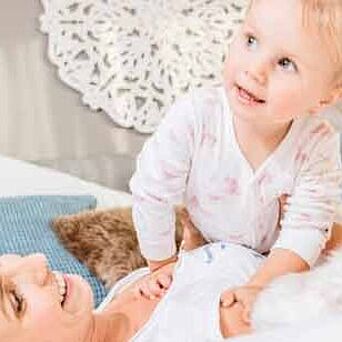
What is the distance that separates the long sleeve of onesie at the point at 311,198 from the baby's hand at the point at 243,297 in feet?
0.35

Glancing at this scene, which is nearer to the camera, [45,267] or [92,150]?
[45,267]

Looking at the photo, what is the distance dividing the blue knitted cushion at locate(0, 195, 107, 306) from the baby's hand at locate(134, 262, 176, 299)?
7.9 inches

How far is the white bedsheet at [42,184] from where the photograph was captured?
1.79 metres

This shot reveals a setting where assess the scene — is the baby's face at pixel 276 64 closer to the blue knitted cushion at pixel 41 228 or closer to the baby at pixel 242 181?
the baby at pixel 242 181

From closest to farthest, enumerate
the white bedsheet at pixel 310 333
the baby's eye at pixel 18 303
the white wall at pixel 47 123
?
the white bedsheet at pixel 310 333 → the baby's eye at pixel 18 303 → the white wall at pixel 47 123

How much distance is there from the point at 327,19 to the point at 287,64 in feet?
0.23

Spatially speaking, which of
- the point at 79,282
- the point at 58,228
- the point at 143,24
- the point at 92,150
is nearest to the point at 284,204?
the point at 79,282

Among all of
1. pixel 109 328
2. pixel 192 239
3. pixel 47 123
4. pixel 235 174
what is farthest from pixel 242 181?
pixel 47 123

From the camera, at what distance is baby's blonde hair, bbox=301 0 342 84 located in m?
1.07

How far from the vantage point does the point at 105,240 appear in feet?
5.11

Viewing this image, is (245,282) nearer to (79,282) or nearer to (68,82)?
(79,282)

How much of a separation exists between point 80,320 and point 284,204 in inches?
12.8

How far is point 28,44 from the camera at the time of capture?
209cm

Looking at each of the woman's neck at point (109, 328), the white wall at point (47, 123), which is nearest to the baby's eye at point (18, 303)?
the woman's neck at point (109, 328)
